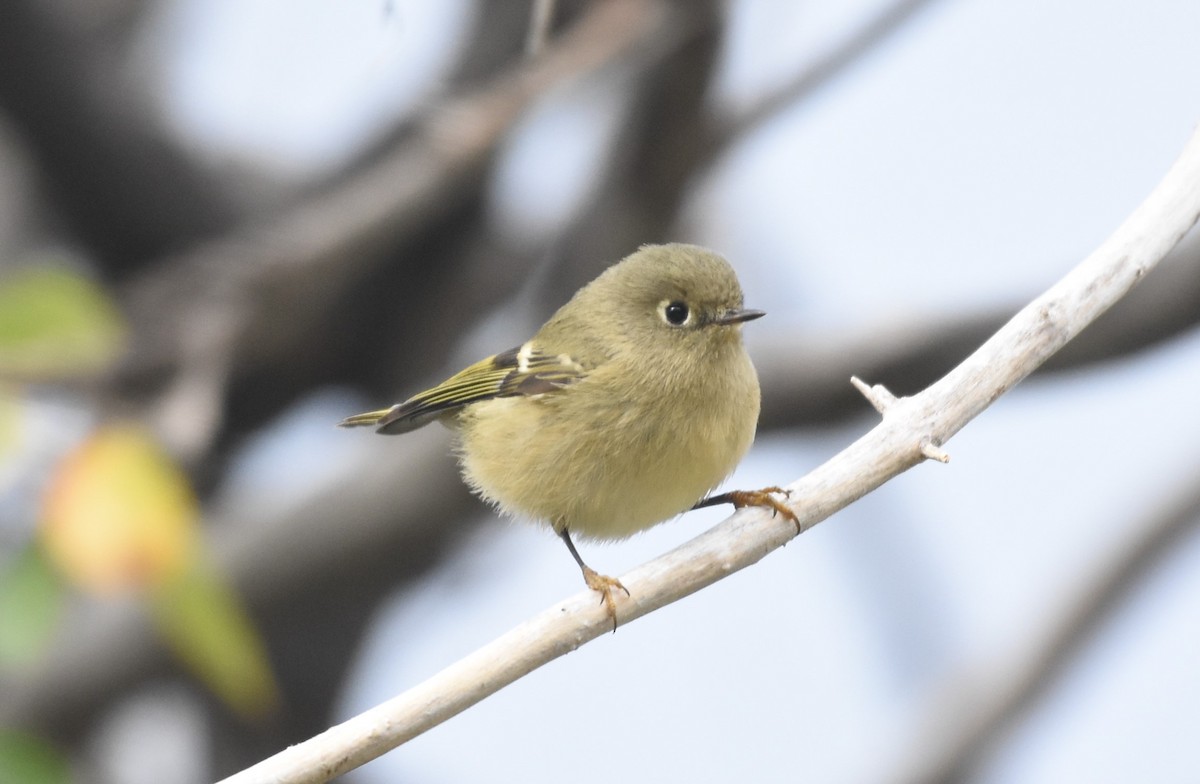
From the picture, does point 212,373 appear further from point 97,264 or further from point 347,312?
point 97,264

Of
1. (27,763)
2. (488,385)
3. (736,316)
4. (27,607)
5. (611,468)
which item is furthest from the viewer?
(488,385)

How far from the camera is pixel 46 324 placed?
1922 millimetres

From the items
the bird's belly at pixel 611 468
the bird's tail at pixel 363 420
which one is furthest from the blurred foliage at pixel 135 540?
the bird's belly at pixel 611 468

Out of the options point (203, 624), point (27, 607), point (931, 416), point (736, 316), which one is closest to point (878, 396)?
point (931, 416)

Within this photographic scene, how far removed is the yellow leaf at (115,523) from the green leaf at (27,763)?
0.29m

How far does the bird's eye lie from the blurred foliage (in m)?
1.04

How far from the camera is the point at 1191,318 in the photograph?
3586mm

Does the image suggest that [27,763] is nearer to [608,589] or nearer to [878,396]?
[608,589]

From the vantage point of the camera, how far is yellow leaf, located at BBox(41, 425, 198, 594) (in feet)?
6.98

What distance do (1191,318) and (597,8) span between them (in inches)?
77.5

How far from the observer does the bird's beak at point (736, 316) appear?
257 cm

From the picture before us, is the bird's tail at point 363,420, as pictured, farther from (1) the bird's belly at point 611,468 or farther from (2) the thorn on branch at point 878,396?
(2) the thorn on branch at point 878,396

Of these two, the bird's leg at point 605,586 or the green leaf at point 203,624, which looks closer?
the bird's leg at point 605,586

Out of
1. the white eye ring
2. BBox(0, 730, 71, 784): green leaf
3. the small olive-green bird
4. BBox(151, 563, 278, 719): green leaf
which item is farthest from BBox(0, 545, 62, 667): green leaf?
the white eye ring
